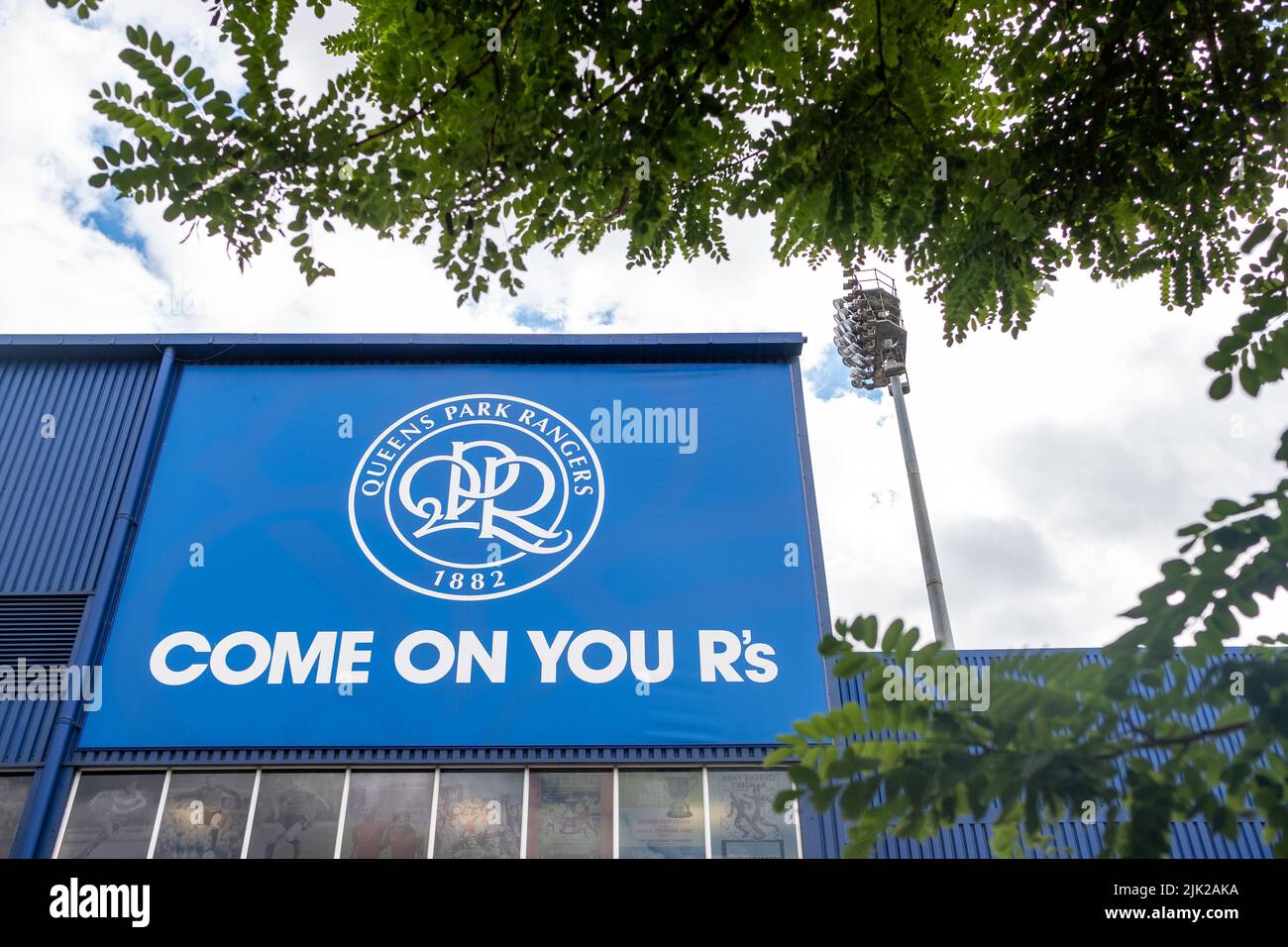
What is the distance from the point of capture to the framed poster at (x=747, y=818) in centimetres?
1187

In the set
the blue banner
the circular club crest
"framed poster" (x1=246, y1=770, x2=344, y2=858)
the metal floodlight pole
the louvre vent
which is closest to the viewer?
"framed poster" (x1=246, y1=770, x2=344, y2=858)

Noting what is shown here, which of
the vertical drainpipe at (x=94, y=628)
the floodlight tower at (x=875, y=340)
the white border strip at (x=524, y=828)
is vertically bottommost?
the white border strip at (x=524, y=828)

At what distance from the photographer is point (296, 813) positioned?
1184 cm

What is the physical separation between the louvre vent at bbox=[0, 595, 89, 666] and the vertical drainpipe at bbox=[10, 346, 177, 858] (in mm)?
280

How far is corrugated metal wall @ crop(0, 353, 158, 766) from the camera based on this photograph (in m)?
13.0

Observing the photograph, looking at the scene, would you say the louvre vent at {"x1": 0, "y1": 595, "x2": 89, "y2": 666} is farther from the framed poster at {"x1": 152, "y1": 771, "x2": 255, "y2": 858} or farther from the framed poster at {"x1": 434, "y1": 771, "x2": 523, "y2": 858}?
the framed poster at {"x1": 434, "y1": 771, "x2": 523, "y2": 858}

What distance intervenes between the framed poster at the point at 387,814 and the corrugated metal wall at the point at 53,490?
4.48 m

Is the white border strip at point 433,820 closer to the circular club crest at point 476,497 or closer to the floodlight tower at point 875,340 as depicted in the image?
the circular club crest at point 476,497

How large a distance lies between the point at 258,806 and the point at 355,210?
10964 millimetres

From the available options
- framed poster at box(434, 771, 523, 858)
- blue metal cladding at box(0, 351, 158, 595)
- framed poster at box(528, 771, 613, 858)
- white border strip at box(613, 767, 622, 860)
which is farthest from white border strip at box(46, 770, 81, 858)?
white border strip at box(613, 767, 622, 860)

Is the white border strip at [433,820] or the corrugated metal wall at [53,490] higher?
the corrugated metal wall at [53,490]

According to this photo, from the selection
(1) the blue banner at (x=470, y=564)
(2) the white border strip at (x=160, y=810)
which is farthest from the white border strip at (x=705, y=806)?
(2) the white border strip at (x=160, y=810)

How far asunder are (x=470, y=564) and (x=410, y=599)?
1053mm

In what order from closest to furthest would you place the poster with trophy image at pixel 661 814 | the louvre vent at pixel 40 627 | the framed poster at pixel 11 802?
the framed poster at pixel 11 802 < the poster with trophy image at pixel 661 814 < the louvre vent at pixel 40 627
